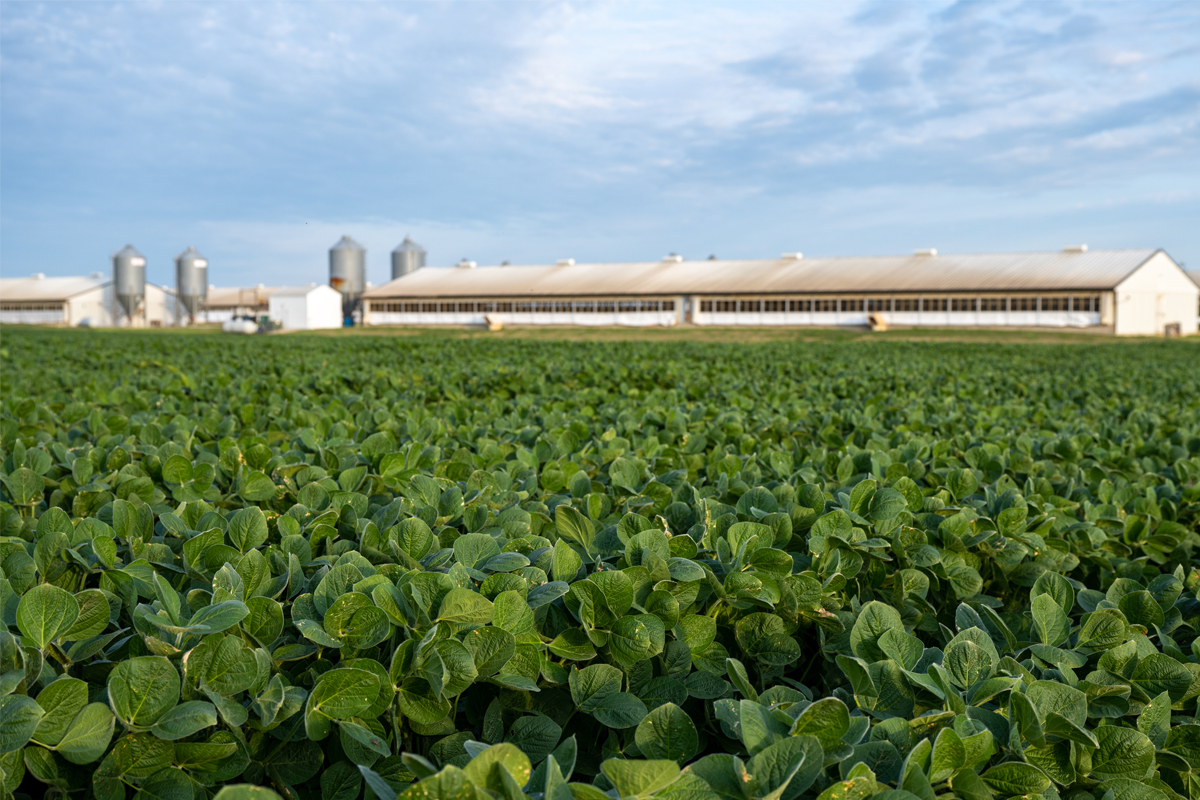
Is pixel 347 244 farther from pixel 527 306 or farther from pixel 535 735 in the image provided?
pixel 535 735

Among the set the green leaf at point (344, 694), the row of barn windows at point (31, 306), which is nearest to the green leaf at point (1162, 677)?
the green leaf at point (344, 694)

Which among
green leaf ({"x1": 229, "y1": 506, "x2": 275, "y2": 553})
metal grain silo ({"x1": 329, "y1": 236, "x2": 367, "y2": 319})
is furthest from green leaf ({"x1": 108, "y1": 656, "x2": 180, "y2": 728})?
metal grain silo ({"x1": 329, "y1": 236, "x2": 367, "y2": 319})

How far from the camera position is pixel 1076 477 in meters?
3.63

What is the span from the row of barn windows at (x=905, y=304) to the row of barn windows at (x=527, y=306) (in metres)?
4.71

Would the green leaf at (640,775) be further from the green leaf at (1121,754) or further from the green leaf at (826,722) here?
the green leaf at (1121,754)

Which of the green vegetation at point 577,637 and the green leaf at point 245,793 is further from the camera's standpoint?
the green vegetation at point 577,637

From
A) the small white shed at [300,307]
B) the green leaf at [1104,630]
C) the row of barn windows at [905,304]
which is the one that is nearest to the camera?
the green leaf at [1104,630]

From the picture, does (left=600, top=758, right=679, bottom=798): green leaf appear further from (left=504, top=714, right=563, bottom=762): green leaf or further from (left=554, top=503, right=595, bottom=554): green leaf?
(left=554, top=503, right=595, bottom=554): green leaf

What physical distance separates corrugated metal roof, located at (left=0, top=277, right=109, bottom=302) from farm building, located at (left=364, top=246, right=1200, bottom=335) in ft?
107

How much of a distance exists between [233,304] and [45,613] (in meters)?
93.0

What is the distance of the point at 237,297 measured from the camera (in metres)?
85.9

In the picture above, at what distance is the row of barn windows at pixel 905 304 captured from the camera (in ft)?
157

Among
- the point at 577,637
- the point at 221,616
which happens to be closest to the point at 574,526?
the point at 577,637

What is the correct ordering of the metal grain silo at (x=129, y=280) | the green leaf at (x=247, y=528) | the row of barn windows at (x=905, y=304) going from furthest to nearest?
the metal grain silo at (x=129, y=280), the row of barn windows at (x=905, y=304), the green leaf at (x=247, y=528)
